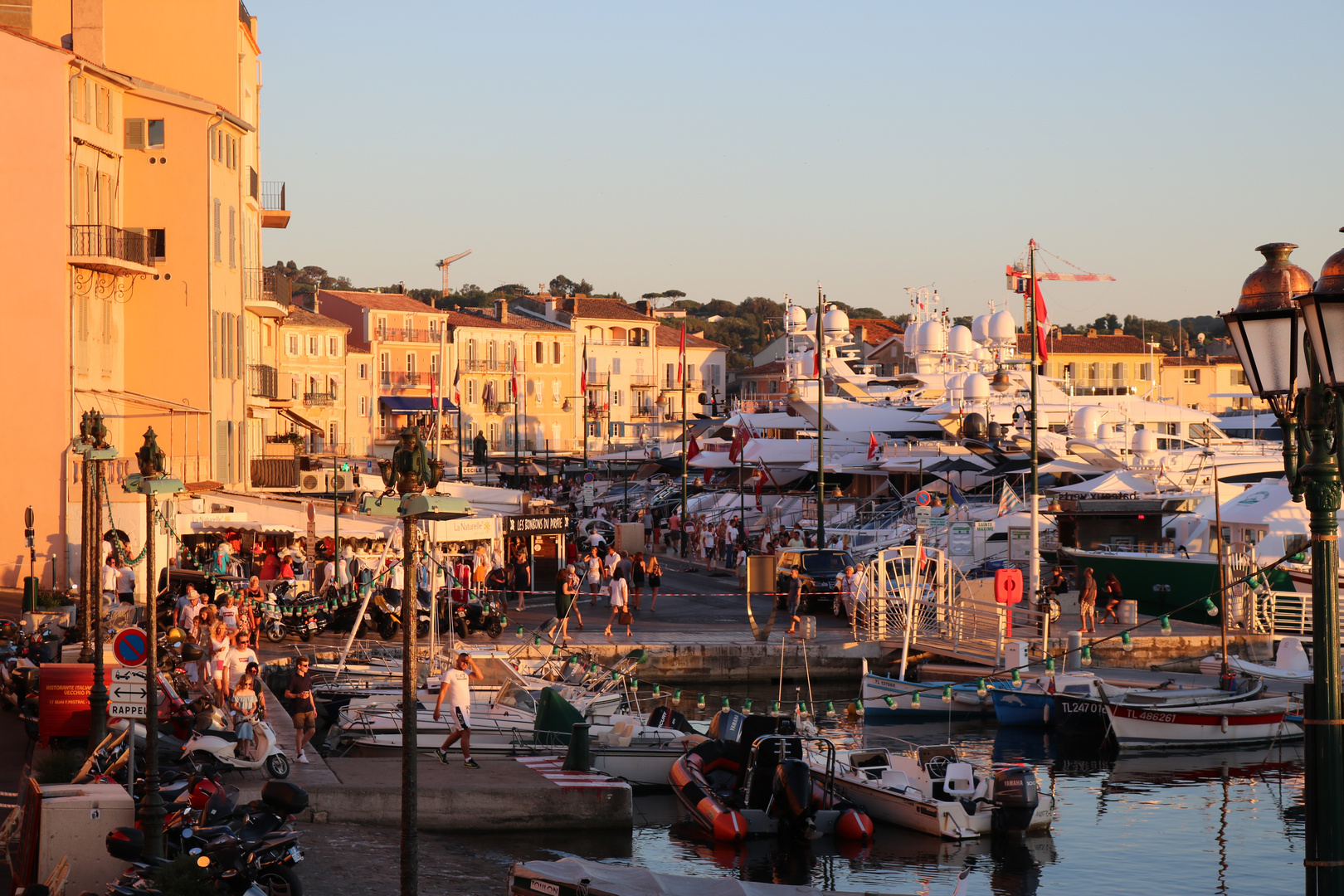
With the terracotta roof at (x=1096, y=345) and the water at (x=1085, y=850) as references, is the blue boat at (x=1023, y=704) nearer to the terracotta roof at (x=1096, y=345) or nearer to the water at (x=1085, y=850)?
the water at (x=1085, y=850)

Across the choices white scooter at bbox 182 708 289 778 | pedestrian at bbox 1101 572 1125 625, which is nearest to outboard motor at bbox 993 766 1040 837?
white scooter at bbox 182 708 289 778

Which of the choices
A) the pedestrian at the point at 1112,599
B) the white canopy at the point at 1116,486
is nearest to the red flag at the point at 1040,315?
the white canopy at the point at 1116,486

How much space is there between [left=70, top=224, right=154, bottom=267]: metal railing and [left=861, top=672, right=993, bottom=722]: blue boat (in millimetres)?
18411

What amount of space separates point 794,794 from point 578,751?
2.82 m

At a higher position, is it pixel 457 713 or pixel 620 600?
pixel 620 600

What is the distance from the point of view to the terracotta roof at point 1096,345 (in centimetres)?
10556

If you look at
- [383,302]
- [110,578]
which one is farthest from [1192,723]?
[383,302]

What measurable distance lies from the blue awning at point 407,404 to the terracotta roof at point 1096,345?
42.9 metres

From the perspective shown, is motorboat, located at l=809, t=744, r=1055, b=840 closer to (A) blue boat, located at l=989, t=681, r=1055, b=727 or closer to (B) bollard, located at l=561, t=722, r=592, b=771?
(B) bollard, located at l=561, t=722, r=592, b=771

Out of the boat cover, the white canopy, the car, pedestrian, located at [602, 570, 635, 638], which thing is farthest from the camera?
the white canopy

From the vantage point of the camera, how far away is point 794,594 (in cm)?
3250

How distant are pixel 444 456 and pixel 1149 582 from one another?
209 ft

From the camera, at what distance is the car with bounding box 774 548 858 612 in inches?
1283

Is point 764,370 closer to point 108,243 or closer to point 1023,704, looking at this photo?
point 108,243
